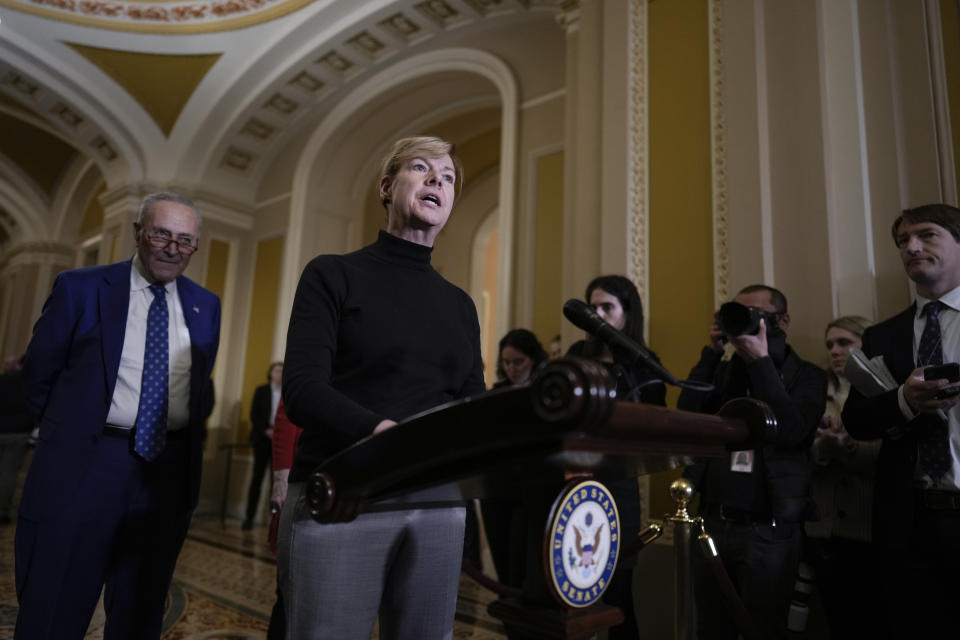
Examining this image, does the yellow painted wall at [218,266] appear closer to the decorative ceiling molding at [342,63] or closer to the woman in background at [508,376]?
the decorative ceiling molding at [342,63]

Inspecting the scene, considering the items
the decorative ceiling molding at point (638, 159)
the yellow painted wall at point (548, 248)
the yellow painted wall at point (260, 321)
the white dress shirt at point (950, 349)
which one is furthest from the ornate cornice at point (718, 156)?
the yellow painted wall at point (260, 321)

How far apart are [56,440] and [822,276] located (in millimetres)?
2790

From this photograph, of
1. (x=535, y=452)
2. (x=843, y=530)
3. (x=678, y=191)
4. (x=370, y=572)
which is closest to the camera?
(x=535, y=452)

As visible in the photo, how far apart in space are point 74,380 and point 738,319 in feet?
5.52

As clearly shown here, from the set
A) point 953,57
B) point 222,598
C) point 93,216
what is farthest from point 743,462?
point 93,216

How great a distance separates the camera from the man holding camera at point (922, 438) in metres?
1.71

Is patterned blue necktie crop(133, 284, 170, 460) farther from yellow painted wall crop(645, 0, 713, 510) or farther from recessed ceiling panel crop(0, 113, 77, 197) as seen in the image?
recessed ceiling panel crop(0, 113, 77, 197)

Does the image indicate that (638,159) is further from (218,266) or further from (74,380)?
(218,266)

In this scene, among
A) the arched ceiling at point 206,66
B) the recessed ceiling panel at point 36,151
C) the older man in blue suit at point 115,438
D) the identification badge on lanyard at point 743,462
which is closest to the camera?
the older man in blue suit at point 115,438

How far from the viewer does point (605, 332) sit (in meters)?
1.43

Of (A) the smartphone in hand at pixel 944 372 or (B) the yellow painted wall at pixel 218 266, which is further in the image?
(B) the yellow painted wall at pixel 218 266

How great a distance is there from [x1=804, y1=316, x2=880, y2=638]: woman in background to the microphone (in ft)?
4.20

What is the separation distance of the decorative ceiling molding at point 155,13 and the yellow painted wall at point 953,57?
549 centimetres

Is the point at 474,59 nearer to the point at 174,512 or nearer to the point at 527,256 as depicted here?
the point at 527,256
